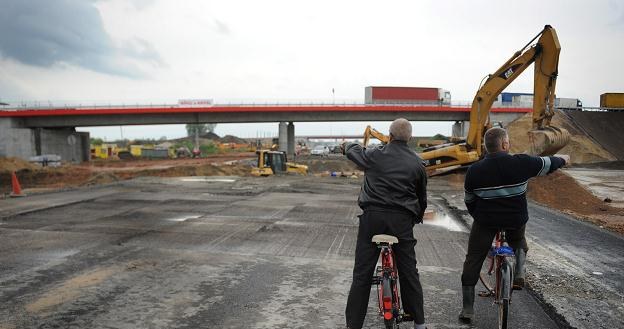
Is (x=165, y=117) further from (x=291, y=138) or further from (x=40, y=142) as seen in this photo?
(x=291, y=138)

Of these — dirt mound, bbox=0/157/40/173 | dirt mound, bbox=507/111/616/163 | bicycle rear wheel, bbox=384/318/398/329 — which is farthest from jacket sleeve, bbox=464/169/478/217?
dirt mound, bbox=0/157/40/173

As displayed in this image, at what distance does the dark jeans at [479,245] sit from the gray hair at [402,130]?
1215mm

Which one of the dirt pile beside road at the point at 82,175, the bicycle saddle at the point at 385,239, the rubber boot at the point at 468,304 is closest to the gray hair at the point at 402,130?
the bicycle saddle at the point at 385,239

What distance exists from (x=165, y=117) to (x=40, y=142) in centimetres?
1303

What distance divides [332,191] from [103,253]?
12562 millimetres

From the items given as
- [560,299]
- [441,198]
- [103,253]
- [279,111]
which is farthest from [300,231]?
[279,111]

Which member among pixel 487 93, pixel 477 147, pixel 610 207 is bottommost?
pixel 610 207

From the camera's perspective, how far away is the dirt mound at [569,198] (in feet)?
49.8

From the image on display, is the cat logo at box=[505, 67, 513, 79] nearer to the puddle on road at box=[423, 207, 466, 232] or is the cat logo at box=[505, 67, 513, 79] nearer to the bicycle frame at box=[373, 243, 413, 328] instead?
the puddle on road at box=[423, 207, 466, 232]

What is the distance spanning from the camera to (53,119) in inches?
1820

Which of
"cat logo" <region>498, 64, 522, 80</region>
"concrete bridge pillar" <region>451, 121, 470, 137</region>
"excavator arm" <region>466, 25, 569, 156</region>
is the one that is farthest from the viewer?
"concrete bridge pillar" <region>451, 121, 470, 137</region>

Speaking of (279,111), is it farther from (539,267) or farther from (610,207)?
(539,267)

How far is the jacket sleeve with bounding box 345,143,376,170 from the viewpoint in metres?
4.08

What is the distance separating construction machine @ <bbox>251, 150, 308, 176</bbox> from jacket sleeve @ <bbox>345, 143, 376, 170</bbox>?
23906 mm
